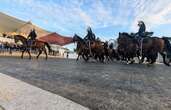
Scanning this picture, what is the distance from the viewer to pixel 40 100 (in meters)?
4.14

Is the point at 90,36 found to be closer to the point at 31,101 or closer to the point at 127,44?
the point at 127,44

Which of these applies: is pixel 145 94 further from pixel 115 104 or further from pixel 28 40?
→ pixel 28 40

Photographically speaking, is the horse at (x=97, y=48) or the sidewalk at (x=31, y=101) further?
the horse at (x=97, y=48)

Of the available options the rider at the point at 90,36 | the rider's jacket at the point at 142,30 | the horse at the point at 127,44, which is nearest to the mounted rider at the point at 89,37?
the rider at the point at 90,36

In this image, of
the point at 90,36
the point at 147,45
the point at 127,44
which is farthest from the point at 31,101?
the point at 90,36

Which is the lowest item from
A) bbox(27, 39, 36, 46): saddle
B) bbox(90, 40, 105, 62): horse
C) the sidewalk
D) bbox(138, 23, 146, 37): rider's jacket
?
the sidewalk

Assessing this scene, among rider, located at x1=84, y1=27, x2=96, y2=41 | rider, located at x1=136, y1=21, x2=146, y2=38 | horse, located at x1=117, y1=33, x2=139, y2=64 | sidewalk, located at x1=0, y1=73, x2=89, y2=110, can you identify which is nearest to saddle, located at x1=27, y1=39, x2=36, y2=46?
rider, located at x1=84, y1=27, x2=96, y2=41

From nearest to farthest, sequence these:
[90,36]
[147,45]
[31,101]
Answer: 1. [31,101]
2. [147,45]
3. [90,36]

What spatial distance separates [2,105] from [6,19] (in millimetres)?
130596

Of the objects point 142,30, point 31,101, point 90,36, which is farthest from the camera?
point 90,36

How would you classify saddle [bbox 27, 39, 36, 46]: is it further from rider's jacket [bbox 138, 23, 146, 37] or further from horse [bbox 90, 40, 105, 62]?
rider's jacket [bbox 138, 23, 146, 37]

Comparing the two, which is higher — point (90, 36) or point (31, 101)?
point (90, 36)

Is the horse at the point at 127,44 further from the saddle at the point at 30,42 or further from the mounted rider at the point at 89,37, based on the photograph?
the saddle at the point at 30,42

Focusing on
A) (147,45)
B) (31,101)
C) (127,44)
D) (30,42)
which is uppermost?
(30,42)
